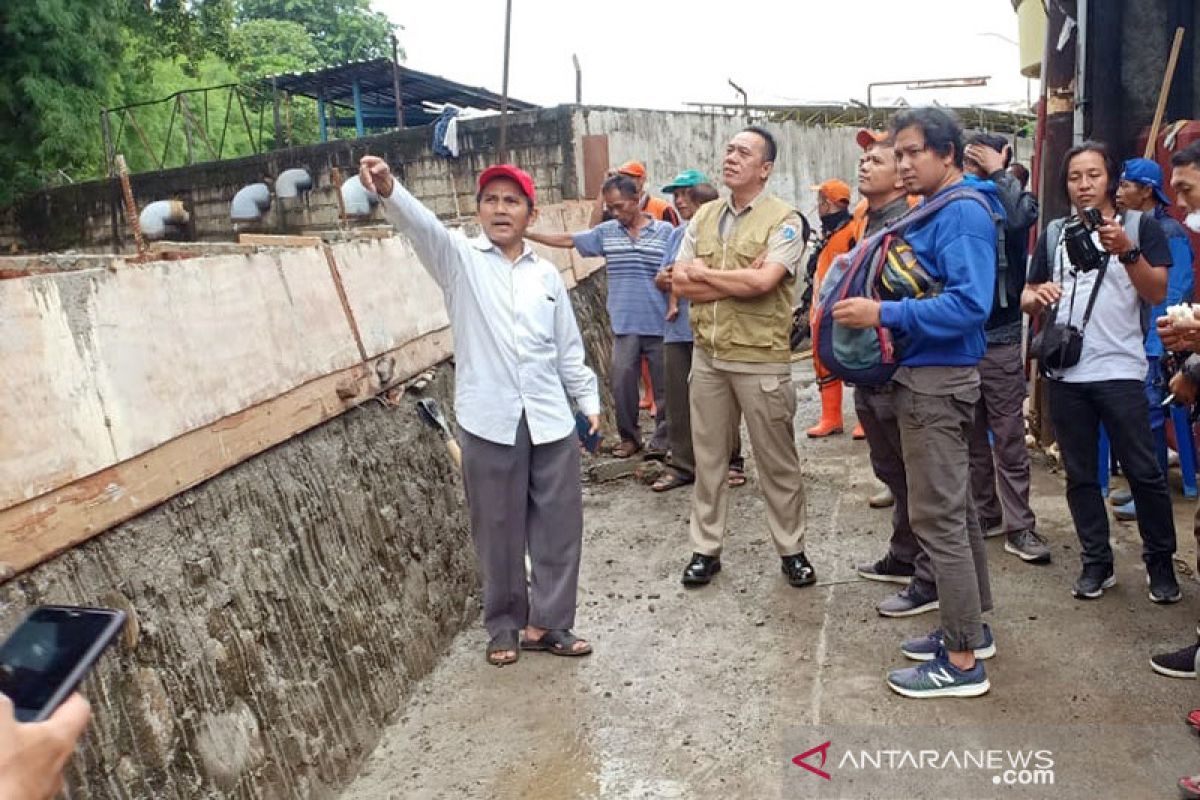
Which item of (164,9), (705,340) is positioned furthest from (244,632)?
(164,9)

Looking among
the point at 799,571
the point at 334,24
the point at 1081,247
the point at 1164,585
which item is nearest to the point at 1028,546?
the point at 1164,585

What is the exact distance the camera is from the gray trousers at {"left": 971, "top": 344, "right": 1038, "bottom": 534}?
454 cm

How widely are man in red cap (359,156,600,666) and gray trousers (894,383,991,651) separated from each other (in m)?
1.29

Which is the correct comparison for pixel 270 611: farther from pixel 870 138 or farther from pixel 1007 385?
pixel 1007 385

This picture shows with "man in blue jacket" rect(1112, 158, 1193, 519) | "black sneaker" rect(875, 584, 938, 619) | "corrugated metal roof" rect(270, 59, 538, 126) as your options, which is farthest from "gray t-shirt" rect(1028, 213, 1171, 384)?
"corrugated metal roof" rect(270, 59, 538, 126)

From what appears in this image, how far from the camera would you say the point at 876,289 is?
3.46 m

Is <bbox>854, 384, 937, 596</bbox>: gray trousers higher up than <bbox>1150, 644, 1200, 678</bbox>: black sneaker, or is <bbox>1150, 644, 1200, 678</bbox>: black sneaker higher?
<bbox>854, 384, 937, 596</bbox>: gray trousers

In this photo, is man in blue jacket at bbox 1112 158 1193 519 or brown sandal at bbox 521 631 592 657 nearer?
brown sandal at bbox 521 631 592 657

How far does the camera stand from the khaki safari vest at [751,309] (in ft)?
14.2

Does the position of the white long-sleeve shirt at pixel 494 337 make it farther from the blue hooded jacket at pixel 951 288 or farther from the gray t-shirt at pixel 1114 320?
the gray t-shirt at pixel 1114 320

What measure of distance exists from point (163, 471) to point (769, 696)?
216 centimetres

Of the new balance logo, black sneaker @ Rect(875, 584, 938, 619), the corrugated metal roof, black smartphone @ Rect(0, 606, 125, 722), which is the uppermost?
the corrugated metal roof

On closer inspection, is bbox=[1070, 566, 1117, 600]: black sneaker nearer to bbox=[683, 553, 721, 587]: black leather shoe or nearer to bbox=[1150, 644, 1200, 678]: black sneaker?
bbox=[1150, 644, 1200, 678]: black sneaker

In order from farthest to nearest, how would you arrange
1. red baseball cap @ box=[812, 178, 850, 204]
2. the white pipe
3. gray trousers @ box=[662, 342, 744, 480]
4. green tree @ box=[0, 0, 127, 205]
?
1. the white pipe
2. green tree @ box=[0, 0, 127, 205]
3. red baseball cap @ box=[812, 178, 850, 204]
4. gray trousers @ box=[662, 342, 744, 480]
